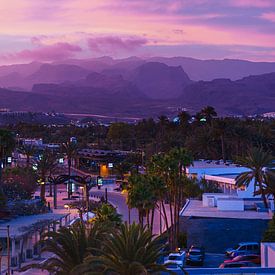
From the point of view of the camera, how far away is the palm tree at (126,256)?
17.0 metres

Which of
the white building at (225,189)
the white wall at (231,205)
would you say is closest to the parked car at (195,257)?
the white wall at (231,205)

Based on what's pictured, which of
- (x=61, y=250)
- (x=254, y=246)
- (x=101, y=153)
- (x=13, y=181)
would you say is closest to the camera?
(x=61, y=250)

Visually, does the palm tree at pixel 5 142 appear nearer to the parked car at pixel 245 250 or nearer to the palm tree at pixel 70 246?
the parked car at pixel 245 250

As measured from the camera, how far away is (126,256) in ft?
57.3

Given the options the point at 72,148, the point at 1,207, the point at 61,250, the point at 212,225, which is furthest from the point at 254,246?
the point at 72,148

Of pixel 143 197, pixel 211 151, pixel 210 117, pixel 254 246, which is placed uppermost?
pixel 210 117

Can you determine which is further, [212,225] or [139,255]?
[212,225]

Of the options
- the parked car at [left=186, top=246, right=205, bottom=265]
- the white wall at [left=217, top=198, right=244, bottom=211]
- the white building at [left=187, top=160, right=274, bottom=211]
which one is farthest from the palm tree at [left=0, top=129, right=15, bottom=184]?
the parked car at [left=186, top=246, right=205, bottom=265]

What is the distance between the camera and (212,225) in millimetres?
35438

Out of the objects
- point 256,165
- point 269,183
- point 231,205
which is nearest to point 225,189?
point 256,165

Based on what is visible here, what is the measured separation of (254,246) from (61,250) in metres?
13.3

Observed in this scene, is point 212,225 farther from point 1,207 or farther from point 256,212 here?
point 1,207

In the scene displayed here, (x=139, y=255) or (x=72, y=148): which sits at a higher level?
(x=72, y=148)

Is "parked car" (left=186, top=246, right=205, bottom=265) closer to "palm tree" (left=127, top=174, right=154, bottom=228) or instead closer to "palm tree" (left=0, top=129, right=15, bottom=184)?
"palm tree" (left=127, top=174, right=154, bottom=228)
